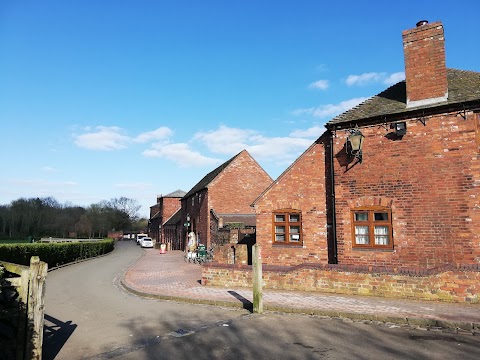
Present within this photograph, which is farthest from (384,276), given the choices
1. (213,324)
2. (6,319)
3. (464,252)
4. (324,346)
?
(6,319)

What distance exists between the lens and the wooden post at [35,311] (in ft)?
17.2

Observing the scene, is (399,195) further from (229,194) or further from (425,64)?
(229,194)

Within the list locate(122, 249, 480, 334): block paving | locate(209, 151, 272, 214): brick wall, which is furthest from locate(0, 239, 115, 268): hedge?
locate(209, 151, 272, 214): brick wall

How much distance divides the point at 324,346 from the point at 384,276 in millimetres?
4460

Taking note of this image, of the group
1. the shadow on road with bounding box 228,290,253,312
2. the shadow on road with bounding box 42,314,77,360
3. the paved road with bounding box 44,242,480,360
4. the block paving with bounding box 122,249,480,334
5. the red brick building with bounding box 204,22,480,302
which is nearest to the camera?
the paved road with bounding box 44,242,480,360

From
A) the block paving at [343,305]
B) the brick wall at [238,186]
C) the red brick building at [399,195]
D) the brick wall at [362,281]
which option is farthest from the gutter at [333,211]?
the brick wall at [238,186]

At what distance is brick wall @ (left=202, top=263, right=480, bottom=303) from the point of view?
8819 mm

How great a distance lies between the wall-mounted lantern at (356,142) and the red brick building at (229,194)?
15684mm

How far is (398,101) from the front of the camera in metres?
12.9

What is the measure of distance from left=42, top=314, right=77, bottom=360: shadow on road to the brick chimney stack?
1246 cm

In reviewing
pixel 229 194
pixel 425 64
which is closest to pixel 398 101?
pixel 425 64

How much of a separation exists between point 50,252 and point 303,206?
17.0 metres

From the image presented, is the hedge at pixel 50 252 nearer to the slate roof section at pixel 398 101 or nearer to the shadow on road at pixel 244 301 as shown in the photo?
the shadow on road at pixel 244 301

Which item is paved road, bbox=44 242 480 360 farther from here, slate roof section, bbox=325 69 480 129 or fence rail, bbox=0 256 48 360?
slate roof section, bbox=325 69 480 129
